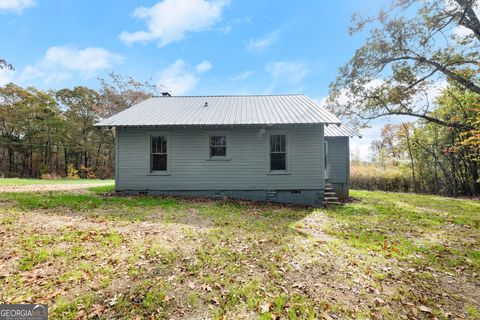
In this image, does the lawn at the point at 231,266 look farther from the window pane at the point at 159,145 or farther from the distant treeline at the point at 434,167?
the distant treeline at the point at 434,167

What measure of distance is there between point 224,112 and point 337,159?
690 centimetres

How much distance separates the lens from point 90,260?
13.1 feet

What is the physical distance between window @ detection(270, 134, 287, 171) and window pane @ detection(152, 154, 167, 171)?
5.12 meters

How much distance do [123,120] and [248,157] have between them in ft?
20.1

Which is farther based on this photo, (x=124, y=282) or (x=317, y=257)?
(x=317, y=257)

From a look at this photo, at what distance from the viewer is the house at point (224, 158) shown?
10195 millimetres

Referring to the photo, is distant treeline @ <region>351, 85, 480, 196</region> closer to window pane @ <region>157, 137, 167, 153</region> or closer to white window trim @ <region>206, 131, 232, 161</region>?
white window trim @ <region>206, 131, 232, 161</region>

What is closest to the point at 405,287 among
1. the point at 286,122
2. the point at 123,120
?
the point at 286,122

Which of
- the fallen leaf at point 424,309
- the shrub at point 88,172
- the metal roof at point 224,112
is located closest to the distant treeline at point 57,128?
the shrub at point 88,172

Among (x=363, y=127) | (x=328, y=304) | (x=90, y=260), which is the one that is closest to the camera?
(x=328, y=304)

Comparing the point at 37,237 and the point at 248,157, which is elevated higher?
the point at 248,157

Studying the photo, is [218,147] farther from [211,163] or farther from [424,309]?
[424,309]

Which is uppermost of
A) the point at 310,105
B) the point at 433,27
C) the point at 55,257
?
the point at 433,27

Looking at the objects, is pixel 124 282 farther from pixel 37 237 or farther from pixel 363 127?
pixel 363 127
